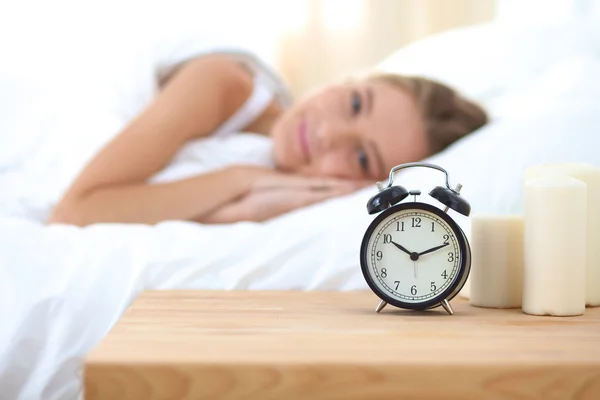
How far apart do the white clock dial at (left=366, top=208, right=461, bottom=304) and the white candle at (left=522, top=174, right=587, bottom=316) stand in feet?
0.29

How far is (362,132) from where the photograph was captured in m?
1.50

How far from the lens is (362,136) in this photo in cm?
150

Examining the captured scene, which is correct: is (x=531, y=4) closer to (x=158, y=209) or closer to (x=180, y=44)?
(x=180, y=44)

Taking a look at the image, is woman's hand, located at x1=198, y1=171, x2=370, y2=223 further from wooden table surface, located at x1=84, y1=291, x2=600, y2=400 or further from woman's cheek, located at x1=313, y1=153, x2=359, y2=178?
wooden table surface, located at x1=84, y1=291, x2=600, y2=400

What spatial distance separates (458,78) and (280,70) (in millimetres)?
944

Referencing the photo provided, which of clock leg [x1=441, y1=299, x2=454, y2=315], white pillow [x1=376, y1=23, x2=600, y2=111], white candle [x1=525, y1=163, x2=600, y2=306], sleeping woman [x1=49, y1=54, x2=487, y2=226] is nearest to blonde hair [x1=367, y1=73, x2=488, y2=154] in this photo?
sleeping woman [x1=49, y1=54, x2=487, y2=226]

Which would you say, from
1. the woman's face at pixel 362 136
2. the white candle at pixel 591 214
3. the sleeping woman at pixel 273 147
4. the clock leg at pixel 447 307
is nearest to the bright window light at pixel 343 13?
the sleeping woman at pixel 273 147

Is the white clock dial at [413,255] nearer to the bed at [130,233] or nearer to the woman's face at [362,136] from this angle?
the bed at [130,233]

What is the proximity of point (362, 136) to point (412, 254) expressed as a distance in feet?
2.25

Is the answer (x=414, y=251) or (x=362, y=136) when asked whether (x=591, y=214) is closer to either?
(x=414, y=251)

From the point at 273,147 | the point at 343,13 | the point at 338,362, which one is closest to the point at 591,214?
the point at 338,362

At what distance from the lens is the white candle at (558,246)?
836 millimetres

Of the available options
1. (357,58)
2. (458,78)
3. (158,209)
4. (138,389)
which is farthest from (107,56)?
(138,389)

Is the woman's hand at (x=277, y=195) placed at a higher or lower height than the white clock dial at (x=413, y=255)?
lower
